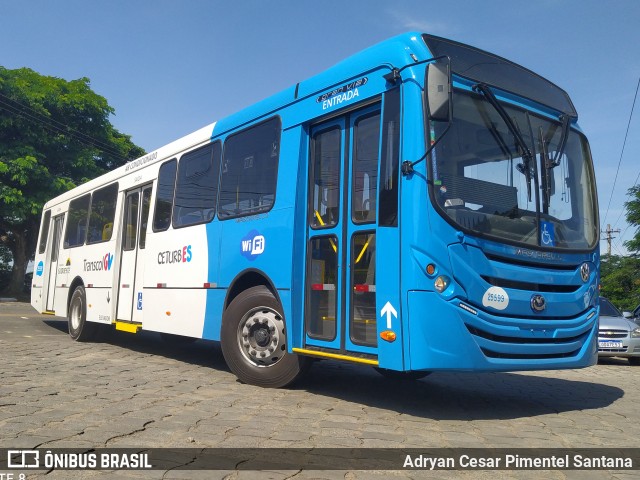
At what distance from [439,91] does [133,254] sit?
659cm

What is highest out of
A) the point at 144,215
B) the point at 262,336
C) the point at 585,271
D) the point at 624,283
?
the point at 624,283

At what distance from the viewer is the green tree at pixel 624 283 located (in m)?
30.0

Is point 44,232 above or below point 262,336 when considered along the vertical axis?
above

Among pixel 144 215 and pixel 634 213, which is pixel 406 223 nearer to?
pixel 144 215

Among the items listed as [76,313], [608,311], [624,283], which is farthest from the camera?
[624,283]

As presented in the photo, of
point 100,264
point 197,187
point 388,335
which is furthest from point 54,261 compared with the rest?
point 388,335

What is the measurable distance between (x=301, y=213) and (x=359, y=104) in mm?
1287

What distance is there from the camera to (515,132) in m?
5.67

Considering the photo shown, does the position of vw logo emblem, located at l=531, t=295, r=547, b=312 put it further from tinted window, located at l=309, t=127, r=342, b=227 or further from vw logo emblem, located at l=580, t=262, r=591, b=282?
tinted window, located at l=309, t=127, r=342, b=227

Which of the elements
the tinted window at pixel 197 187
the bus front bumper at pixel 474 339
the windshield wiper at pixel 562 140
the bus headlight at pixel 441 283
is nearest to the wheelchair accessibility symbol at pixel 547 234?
the windshield wiper at pixel 562 140

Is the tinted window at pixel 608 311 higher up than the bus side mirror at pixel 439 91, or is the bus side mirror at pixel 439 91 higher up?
the bus side mirror at pixel 439 91

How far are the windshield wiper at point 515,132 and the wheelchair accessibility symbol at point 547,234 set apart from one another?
296 millimetres

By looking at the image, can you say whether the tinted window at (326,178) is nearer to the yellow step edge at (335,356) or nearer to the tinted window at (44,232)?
the yellow step edge at (335,356)

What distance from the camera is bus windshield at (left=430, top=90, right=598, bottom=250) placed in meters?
5.29
